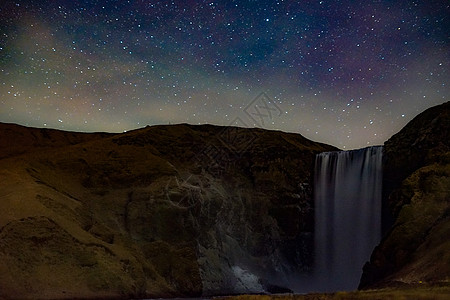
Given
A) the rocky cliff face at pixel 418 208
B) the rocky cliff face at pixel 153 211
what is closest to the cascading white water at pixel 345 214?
the rocky cliff face at pixel 153 211

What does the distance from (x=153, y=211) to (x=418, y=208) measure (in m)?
20.4

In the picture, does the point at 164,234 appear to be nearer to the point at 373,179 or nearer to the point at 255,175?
the point at 255,175

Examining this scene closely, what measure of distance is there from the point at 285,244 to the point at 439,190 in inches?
862

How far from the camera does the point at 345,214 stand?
147 ft

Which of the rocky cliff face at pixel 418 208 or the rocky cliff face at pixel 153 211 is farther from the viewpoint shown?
the rocky cliff face at pixel 153 211

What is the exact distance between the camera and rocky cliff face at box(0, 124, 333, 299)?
29.8 metres

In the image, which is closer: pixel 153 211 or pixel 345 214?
pixel 153 211

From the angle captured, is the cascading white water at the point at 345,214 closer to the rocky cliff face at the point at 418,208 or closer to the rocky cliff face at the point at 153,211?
the rocky cliff face at the point at 153,211

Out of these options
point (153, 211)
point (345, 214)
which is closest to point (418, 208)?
point (345, 214)

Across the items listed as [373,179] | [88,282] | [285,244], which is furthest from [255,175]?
[88,282]

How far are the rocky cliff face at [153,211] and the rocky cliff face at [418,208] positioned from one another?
1257cm

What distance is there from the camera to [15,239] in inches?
1158

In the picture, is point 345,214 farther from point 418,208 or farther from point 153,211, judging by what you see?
point 153,211

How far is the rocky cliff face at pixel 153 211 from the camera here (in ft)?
97.8
